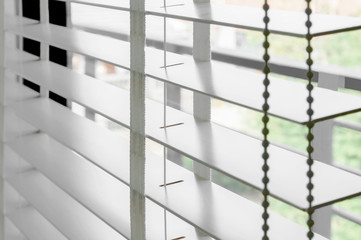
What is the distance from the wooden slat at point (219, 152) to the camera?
2.24 ft

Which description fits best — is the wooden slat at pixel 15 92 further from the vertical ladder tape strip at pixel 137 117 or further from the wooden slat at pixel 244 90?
the vertical ladder tape strip at pixel 137 117

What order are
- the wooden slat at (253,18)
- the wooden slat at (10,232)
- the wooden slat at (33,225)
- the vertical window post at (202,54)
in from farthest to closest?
the wooden slat at (10,232) → the wooden slat at (33,225) → the vertical window post at (202,54) → the wooden slat at (253,18)

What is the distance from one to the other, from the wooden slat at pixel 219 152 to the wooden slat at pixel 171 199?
65 mm

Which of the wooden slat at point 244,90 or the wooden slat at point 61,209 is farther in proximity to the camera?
the wooden slat at point 61,209

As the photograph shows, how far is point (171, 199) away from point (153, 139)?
75mm

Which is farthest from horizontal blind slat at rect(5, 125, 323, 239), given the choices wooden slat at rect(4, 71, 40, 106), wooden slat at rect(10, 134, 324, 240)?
wooden slat at rect(4, 71, 40, 106)

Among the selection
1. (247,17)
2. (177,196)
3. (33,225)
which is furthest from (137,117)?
(33,225)

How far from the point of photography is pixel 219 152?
2.65 ft

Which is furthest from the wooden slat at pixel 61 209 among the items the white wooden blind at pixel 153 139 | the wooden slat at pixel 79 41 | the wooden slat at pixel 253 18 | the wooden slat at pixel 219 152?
the wooden slat at pixel 253 18

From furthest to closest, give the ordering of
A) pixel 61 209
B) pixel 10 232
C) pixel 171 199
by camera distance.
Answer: pixel 10 232 → pixel 61 209 → pixel 171 199

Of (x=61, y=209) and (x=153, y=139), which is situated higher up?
(x=153, y=139)

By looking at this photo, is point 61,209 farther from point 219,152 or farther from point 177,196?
point 219,152

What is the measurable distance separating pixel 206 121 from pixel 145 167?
10 centimetres

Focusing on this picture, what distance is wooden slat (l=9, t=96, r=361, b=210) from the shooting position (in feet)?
2.24
